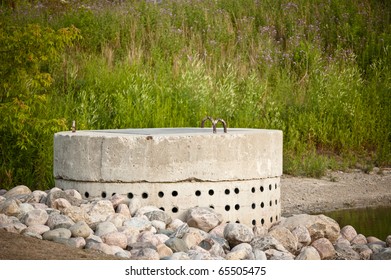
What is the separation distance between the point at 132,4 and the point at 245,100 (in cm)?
470

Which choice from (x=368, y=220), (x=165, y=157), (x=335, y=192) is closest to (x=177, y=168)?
(x=165, y=157)

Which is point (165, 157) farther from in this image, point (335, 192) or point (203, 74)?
point (203, 74)

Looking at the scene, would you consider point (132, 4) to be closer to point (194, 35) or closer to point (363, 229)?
point (194, 35)

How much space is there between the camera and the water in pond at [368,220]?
8.06 m

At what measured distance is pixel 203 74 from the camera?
11.7 m

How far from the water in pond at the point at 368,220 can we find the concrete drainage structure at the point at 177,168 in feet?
5.27

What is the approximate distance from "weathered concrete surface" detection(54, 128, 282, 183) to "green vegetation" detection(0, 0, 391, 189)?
1.55m

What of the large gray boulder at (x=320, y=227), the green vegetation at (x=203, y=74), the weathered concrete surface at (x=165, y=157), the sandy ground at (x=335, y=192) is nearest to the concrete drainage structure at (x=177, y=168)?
the weathered concrete surface at (x=165, y=157)

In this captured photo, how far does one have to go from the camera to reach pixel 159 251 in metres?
5.86

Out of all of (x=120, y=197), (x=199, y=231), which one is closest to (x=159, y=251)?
(x=199, y=231)

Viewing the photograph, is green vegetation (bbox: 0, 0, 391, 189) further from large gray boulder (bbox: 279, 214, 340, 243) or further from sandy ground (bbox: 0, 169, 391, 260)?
large gray boulder (bbox: 279, 214, 340, 243)

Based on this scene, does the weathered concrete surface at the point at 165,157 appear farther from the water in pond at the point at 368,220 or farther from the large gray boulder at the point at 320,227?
the water in pond at the point at 368,220

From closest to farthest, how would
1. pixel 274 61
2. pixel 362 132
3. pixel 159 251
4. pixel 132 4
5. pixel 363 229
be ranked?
pixel 159 251, pixel 363 229, pixel 362 132, pixel 274 61, pixel 132 4

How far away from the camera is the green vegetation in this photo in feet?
29.6
